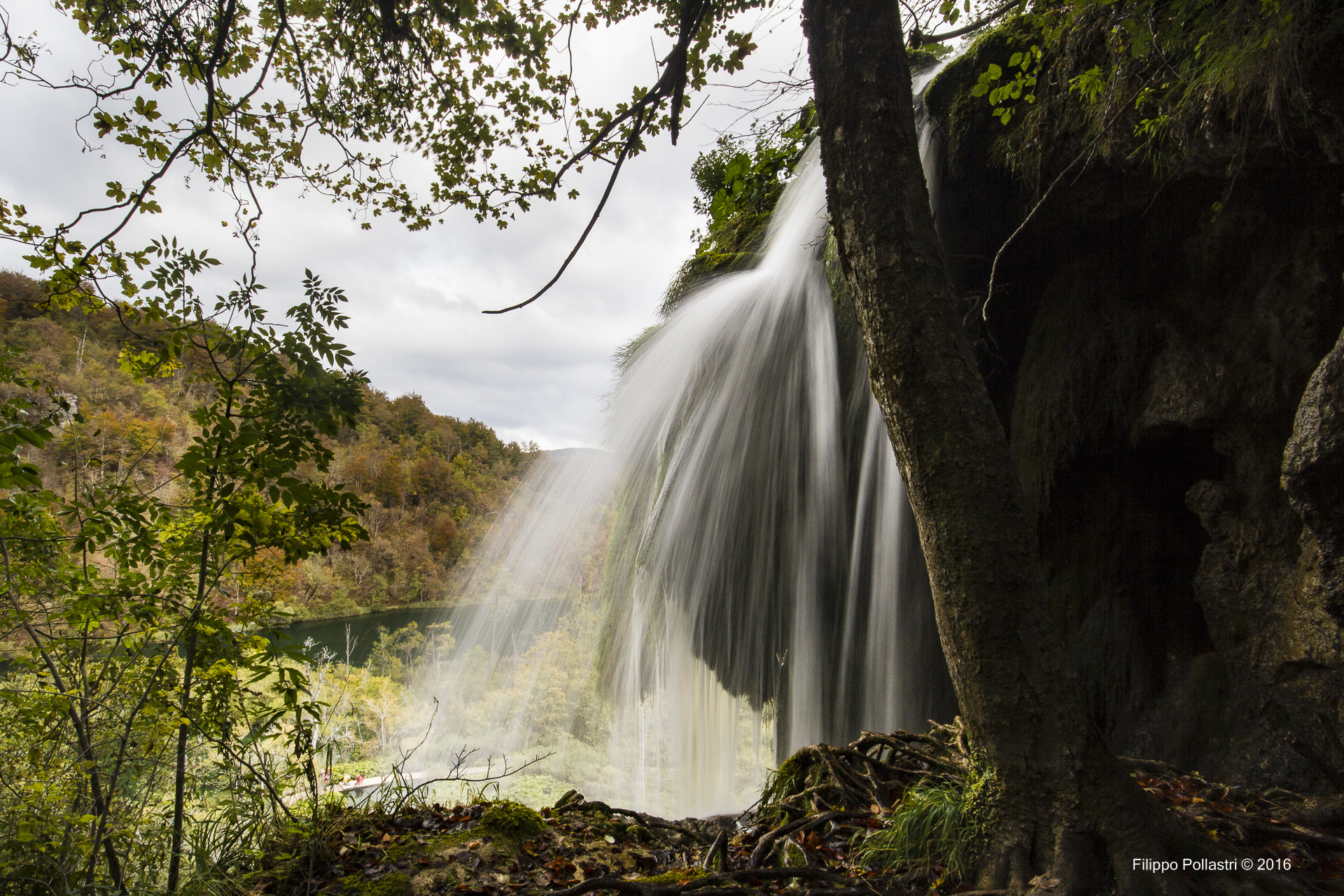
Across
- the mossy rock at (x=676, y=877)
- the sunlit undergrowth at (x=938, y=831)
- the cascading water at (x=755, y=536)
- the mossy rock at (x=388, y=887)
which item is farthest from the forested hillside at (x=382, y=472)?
the sunlit undergrowth at (x=938, y=831)

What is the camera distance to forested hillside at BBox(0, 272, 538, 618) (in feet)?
96.8

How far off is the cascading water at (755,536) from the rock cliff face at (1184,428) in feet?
4.33

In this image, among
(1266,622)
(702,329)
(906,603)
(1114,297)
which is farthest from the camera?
(702,329)

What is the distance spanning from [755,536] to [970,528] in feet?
13.2

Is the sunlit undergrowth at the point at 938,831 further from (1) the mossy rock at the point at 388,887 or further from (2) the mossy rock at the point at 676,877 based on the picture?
(1) the mossy rock at the point at 388,887

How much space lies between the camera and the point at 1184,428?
182 inches

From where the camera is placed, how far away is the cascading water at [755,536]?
18.8 feet

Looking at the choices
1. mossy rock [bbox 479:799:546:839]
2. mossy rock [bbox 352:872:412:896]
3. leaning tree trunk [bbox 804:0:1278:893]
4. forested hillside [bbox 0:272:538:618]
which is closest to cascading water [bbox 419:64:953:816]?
mossy rock [bbox 479:799:546:839]

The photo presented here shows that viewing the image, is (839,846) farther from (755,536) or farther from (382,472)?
(382,472)

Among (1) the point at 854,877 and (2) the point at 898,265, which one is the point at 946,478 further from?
(1) the point at 854,877

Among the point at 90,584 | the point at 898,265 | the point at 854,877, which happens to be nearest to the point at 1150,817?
the point at 854,877

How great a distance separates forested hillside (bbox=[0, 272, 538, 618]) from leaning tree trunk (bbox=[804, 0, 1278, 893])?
21.5 m

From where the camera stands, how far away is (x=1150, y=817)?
6.80 feet

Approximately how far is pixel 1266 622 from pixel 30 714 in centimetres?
637
